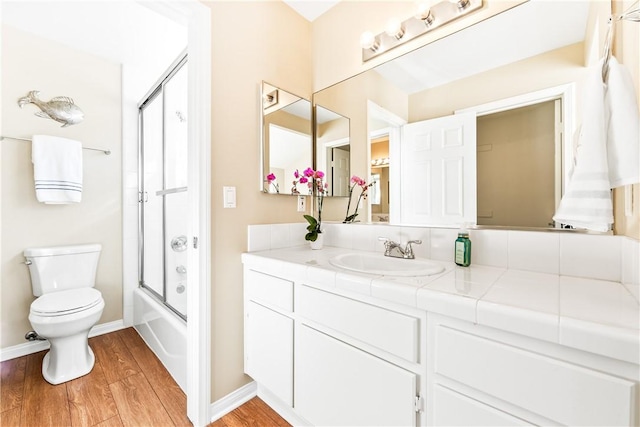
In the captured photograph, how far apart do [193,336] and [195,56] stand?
139 cm

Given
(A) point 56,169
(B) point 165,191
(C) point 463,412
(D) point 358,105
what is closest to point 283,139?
(D) point 358,105

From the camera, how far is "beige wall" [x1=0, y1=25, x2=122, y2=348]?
190cm

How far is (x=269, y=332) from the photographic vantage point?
129 cm

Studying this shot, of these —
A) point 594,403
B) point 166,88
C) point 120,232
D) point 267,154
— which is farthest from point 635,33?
point 120,232

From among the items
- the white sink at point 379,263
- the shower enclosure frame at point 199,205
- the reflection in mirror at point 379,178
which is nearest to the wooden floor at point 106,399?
the shower enclosure frame at point 199,205

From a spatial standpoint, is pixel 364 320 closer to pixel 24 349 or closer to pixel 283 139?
pixel 283 139

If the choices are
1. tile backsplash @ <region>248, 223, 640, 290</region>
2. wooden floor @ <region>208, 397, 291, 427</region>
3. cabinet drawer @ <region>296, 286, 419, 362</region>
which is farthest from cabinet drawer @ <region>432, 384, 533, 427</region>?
wooden floor @ <region>208, 397, 291, 427</region>

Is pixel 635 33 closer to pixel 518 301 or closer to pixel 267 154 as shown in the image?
pixel 518 301

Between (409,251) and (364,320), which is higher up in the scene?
(409,251)

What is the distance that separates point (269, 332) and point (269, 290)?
0.67 feet

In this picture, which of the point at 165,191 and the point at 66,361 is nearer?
the point at 66,361

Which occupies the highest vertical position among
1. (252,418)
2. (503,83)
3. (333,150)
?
(503,83)

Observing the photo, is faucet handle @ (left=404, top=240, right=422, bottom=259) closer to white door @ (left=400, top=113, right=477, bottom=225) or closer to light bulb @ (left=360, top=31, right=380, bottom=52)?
white door @ (left=400, top=113, right=477, bottom=225)

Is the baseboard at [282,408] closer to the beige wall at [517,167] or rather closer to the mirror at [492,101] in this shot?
the mirror at [492,101]
